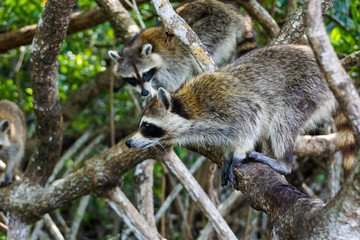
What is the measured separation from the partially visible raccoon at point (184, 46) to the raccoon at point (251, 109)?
5.02 ft

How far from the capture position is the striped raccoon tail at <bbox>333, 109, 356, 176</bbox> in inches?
125

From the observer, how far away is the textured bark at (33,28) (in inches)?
217

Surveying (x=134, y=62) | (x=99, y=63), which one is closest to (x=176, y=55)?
(x=134, y=62)

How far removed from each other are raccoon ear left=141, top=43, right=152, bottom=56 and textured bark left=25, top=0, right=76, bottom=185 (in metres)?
1.57

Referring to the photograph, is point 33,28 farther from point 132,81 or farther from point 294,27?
point 294,27

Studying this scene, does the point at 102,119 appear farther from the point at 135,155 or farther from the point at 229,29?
the point at 135,155

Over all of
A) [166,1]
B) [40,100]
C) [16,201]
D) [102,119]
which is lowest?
[102,119]

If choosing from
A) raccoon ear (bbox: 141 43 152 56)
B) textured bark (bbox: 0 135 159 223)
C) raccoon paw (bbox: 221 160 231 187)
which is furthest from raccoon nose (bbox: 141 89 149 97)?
raccoon paw (bbox: 221 160 231 187)

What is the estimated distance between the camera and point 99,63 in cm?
670

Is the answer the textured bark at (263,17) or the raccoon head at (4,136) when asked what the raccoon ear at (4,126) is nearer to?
the raccoon head at (4,136)

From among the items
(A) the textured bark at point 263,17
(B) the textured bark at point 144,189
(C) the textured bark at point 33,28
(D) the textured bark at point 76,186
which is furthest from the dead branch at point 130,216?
(C) the textured bark at point 33,28

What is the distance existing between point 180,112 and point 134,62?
80.6 inches

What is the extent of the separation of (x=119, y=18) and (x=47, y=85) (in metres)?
1.66

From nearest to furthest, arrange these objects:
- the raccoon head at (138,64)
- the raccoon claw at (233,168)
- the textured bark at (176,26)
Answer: the raccoon claw at (233,168), the textured bark at (176,26), the raccoon head at (138,64)
